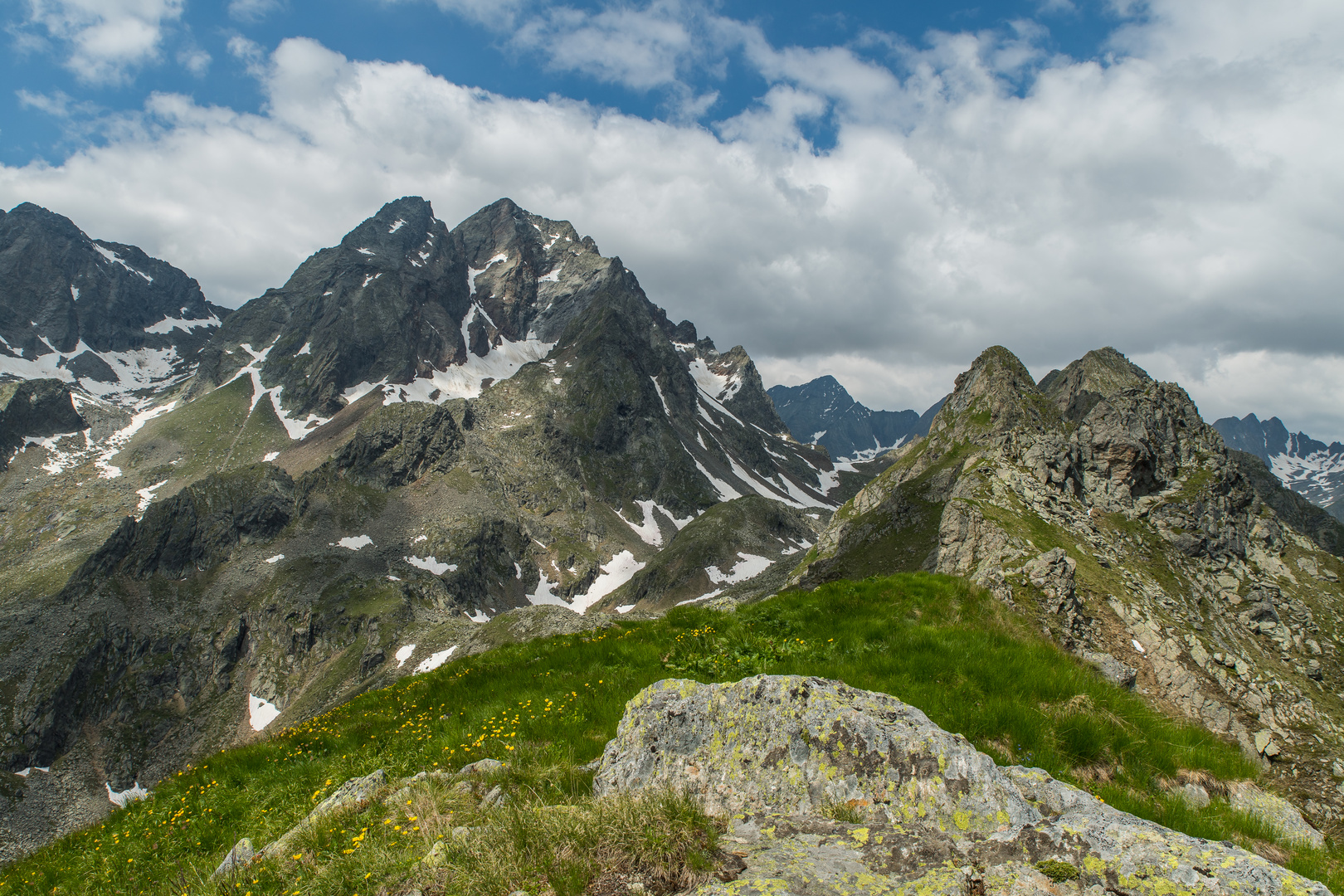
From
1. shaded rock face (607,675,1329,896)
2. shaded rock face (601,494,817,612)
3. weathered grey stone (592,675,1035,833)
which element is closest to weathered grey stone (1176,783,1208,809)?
shaded rock face (607,675,1329,896)

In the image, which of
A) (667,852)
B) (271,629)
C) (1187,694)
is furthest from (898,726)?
(271,629)

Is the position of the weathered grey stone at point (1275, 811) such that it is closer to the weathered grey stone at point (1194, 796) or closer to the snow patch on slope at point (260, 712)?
the weathered grey stone at point (1194, 796)

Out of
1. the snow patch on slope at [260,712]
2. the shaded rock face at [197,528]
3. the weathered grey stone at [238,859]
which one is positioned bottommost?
the snow patch on slope at [260,712]

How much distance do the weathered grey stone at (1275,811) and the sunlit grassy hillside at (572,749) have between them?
9.1 inches

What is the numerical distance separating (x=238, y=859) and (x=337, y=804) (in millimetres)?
1112

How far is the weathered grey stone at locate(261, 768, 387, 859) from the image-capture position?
718 centimetres

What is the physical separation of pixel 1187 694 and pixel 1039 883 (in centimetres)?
2123

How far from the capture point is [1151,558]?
34938mm

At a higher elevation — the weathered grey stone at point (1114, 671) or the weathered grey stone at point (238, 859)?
the weathered grey stone at point (1114, 671)

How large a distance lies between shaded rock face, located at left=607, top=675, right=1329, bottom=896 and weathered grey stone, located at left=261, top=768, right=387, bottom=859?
340cm

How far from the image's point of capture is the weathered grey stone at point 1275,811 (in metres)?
6.97

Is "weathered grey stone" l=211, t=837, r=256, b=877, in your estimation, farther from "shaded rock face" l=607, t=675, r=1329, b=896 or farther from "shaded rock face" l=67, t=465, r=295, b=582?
"shaded rock face" l=67, t=465, r=295, b=582

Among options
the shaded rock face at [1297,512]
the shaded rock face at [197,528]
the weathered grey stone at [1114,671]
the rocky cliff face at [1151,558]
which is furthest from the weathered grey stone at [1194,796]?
the shaded rock face at [197,528]

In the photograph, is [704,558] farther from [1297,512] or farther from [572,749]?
[572,749]
